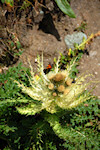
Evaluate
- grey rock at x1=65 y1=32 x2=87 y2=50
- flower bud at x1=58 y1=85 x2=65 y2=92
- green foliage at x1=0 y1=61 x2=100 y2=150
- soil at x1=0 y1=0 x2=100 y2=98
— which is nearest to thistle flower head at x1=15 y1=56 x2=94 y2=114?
flower bud at x1=58 y1=85 x2=65 y2=92

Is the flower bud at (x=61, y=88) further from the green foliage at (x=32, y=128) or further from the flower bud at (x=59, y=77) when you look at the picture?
the green foliage at (x=32, y=128)

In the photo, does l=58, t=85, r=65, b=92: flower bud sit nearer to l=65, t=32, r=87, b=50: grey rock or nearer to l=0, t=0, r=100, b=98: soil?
l=0, t=0, r=100, b=98: soil

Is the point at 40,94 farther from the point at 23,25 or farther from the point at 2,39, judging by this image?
the point at 23,25

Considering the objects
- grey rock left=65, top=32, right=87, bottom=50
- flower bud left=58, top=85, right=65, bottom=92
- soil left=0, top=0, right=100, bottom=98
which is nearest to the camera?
flower bud left=58, top=85, right=65, bottom=92

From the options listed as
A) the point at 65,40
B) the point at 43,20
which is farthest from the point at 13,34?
the point at 65,40

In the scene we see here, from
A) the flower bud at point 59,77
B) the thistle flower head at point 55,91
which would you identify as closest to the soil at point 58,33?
the thistle flower head at point 55,91

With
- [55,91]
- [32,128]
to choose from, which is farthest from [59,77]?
[32,128]

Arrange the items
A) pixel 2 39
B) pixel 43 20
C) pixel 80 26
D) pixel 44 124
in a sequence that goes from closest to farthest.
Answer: pixel 44 124 → pixel 2 39 → pixel 43 20 → pixel 80 26
